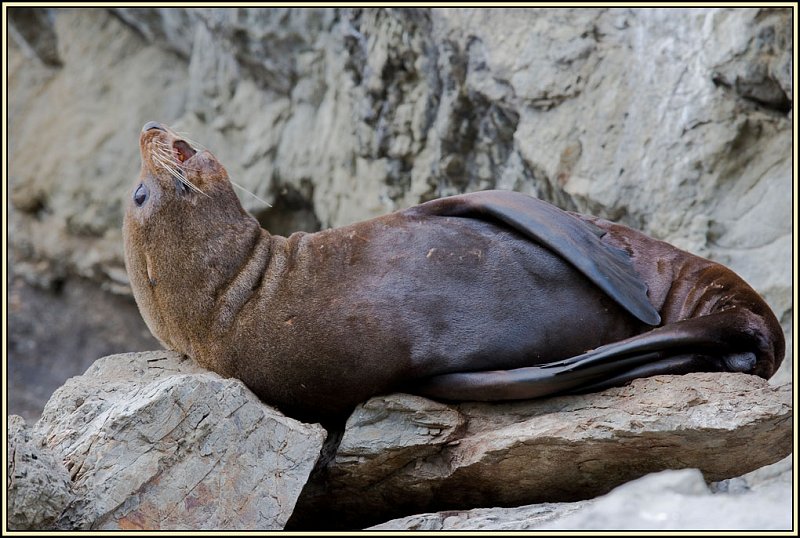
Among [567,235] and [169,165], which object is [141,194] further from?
[567,235]

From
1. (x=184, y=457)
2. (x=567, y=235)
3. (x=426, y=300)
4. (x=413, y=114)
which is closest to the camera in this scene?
(x=184, y=457)

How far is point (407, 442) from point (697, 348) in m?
1.27

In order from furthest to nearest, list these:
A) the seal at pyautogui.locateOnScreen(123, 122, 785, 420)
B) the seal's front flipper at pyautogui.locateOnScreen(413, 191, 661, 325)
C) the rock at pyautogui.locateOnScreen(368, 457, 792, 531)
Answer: the seal's front flipper at pyautogui.locateOnScreen(413, 191, 661, 325) → the seal at pyautogui.locateOnScreen(123, 122, 785, 420) → the rock at pyautogui.locateOnScreen(368, 457, 792, 531)

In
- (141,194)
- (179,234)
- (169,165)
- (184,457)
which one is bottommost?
(184,457)

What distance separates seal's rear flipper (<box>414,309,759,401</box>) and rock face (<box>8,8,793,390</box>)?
1523 millimetres

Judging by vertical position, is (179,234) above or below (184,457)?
above

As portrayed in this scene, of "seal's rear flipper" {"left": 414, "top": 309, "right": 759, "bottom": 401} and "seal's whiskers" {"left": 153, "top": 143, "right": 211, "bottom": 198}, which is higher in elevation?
"seal's whiskers" {"left": 153, "top": 143, "right": 211, "bottom": 198}

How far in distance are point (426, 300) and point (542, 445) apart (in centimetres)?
83

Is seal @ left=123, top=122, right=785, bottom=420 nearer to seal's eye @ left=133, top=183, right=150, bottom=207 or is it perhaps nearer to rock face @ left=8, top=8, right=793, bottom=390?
seal's eye @ left=133, top=183, right=150, bottom=207

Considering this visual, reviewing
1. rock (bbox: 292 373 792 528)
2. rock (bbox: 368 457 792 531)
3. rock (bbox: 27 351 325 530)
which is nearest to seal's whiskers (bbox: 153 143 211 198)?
rock (bbox: 27 351 325 530)

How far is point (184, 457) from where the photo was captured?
165 inches

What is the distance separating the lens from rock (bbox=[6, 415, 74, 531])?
3.75m

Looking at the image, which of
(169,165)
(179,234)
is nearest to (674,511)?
(179,234)

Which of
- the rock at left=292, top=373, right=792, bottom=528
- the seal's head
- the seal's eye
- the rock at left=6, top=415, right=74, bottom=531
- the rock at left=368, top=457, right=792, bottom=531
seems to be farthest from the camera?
the seal's eye
